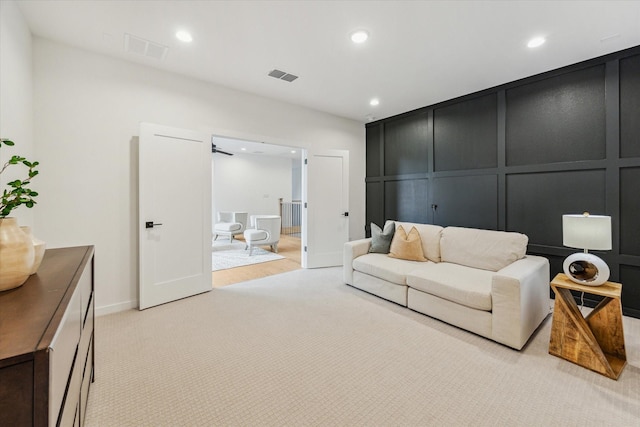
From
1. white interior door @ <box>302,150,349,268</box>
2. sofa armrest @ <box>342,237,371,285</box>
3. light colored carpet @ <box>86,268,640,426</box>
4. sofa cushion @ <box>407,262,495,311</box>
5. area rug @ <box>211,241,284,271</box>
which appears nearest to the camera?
light colored carpet @ <box>86,268,640,426</box>

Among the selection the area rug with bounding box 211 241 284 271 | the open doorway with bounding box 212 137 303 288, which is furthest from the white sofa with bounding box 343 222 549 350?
the open doorway with bounding box 212 137 303 288

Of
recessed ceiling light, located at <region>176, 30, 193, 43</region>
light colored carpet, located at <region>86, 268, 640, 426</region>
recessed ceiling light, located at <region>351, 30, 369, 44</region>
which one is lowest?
light colored carpet, located at <region>86, 268, 640, 426</region>

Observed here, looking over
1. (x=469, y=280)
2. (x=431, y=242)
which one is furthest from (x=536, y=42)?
(x=469, y=280)

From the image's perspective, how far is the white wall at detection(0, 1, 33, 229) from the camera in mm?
1918

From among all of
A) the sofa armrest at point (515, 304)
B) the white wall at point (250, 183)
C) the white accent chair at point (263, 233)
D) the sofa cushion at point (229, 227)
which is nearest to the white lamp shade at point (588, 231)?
the sofa armrest at point (515, 304)

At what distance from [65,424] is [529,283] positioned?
296 cm

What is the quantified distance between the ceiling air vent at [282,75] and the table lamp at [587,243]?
316 centimetres

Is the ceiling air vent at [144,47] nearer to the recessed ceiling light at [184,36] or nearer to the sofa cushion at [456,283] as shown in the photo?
the recessed ceiling light at [184,36]

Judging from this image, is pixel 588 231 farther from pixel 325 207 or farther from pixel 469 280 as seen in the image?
pixel 325 207

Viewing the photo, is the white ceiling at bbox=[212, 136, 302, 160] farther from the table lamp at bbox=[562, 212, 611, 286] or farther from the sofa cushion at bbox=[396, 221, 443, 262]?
the table lamp at bbox=[562, 212, 611, 286]

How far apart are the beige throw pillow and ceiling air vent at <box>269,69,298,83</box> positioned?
241cm

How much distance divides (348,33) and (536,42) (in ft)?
6.04

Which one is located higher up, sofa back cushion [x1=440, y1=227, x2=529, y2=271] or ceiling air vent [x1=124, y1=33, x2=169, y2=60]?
ceiling air vent [x1=124, y1=33, x2=169, y2=60]

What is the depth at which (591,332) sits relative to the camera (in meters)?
2.06
